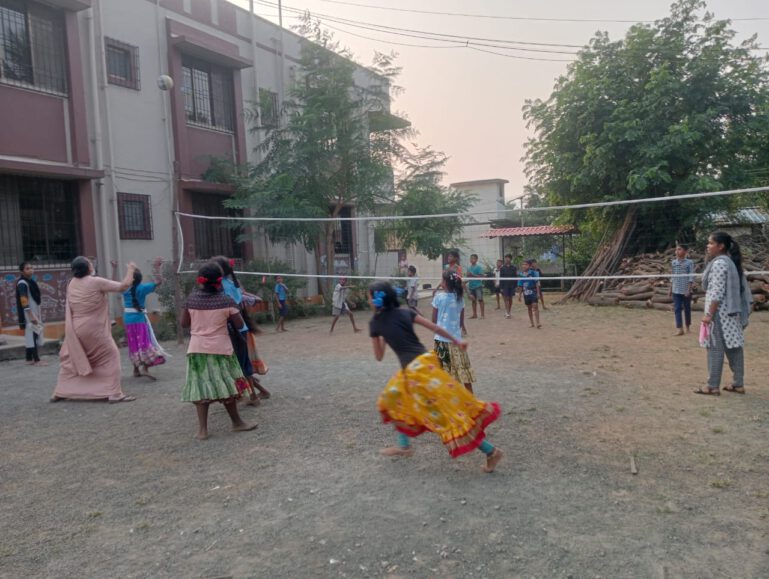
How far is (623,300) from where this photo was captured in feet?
52.0

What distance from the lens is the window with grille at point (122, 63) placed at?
40.5ft

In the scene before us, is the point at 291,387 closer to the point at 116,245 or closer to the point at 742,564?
the point at 742,564

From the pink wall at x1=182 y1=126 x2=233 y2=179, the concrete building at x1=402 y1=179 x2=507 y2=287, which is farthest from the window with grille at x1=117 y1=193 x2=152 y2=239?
the concrete building at x1=402 y1=179 x2=507 y2=287

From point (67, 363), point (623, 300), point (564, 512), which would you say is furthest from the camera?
point (623, 300)

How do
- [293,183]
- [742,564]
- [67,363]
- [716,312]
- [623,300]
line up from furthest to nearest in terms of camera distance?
[623,300] → [293,183] → [67,363] → [716,312] → [742,564]

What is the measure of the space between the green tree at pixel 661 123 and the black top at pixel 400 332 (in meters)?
12.7

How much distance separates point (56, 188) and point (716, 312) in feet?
36.4

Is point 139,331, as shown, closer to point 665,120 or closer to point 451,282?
point 451,282

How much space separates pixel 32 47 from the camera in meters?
11.1

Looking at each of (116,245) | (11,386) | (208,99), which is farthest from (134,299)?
(208,99)

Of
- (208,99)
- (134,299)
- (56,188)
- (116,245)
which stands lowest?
(134,299)

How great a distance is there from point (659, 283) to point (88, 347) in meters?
13.5

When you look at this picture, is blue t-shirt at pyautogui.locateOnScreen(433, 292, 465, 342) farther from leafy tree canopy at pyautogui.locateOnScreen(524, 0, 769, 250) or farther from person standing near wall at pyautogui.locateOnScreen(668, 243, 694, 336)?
leafy tree canopy at pyautogui.locateOnScreen(524, 0, 769, 250)

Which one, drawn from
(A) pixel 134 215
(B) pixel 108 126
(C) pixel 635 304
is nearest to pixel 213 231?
(A) pixel 134 215
